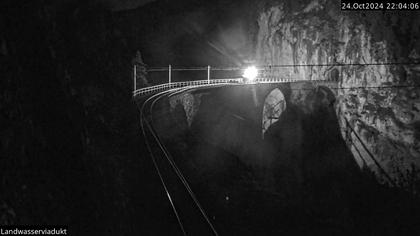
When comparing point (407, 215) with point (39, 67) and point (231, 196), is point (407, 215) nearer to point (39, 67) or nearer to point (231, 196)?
point (231, 196)

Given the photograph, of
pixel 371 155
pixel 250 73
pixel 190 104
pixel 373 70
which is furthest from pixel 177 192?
pixel 250 73

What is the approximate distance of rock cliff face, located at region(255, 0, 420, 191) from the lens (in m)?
30.5

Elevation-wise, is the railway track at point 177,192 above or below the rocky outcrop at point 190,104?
below

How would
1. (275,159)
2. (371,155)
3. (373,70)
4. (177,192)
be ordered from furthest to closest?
(275,159), (371,155), (373,70), (177,192)

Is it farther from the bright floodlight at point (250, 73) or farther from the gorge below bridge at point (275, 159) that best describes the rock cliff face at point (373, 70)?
the bright floodlight at point (250, 73)

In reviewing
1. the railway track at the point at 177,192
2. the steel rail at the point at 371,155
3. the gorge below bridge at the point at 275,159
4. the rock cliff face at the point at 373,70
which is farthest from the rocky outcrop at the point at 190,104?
the steel rail at the point at 371,155

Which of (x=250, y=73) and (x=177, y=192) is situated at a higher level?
(x=250, y=73)

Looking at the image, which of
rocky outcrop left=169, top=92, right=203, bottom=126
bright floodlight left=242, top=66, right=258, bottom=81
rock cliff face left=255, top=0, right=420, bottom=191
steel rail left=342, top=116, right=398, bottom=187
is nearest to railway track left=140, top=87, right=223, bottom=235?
rocky outcrop left=169, top=92, right=203, bottom=126

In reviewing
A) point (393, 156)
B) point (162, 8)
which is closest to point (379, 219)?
point (393, 156)

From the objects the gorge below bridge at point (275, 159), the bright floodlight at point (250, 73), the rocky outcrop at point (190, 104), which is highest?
the bright floodlight at point (250, 73)

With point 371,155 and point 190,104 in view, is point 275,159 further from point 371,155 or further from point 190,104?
point 190,104

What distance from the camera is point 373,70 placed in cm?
3269

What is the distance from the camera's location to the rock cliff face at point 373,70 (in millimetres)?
30538

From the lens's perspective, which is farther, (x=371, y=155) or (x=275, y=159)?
(x=275, y=159)
